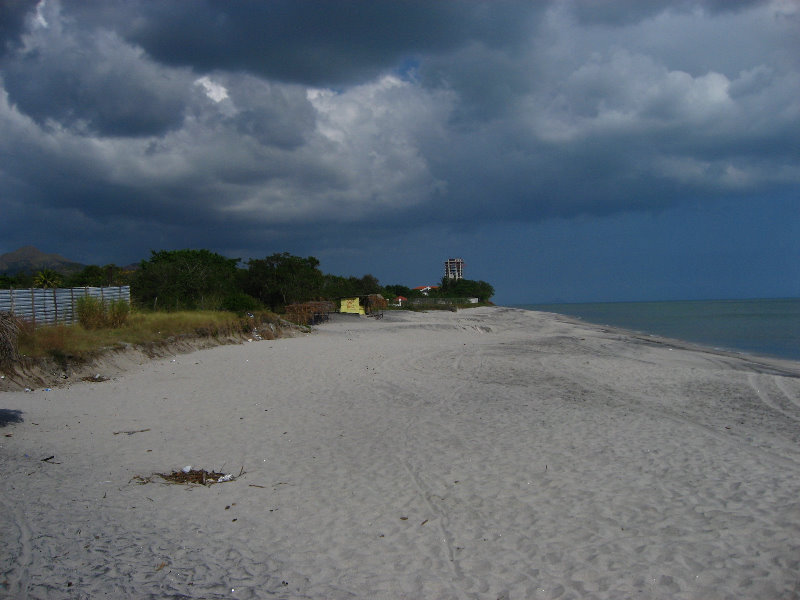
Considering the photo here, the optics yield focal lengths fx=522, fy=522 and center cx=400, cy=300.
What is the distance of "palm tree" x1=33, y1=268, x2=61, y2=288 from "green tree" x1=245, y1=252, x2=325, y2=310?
12750 mm

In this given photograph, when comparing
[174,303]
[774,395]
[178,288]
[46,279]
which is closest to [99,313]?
[174,303]

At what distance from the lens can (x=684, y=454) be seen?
7090 mm

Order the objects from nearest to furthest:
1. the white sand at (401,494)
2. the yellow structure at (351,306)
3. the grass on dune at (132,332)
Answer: the white sand at (401,494) < the grass on dune at (132,332) < the yellow structure at (351,306)

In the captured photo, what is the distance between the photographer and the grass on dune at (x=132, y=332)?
12359 mm

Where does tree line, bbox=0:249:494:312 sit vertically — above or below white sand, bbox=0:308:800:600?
above

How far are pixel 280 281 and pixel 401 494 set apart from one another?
33185 mm

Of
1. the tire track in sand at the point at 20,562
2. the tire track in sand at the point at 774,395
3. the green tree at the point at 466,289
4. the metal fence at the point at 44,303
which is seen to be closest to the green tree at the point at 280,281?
the metal fence at the point at 44,303

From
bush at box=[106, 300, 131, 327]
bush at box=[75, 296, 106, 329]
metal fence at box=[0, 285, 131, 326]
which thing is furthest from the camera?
bush at box=[106, 300, 131, 327]

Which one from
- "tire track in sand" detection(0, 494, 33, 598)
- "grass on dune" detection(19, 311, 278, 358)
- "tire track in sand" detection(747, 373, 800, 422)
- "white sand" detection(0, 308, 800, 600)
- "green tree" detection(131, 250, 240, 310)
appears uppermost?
"green tree" detection(131, 250, 240, 310)

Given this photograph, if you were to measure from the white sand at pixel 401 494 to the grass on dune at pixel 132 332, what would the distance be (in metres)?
1.83

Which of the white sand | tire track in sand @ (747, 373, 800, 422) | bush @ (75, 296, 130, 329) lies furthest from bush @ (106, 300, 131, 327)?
tire track in sand @ (747, 373, 800, 422)

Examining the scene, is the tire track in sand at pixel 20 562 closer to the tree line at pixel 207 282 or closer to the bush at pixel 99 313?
the bush at pixel 99 313

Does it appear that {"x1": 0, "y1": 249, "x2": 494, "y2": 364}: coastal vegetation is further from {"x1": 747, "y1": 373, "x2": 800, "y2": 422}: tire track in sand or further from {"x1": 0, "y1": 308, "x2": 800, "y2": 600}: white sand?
{"x1": 747, "y1": 373, "x2": 800, "y2": 422}: tire track in sand

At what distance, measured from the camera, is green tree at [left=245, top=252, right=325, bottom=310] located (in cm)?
3703
